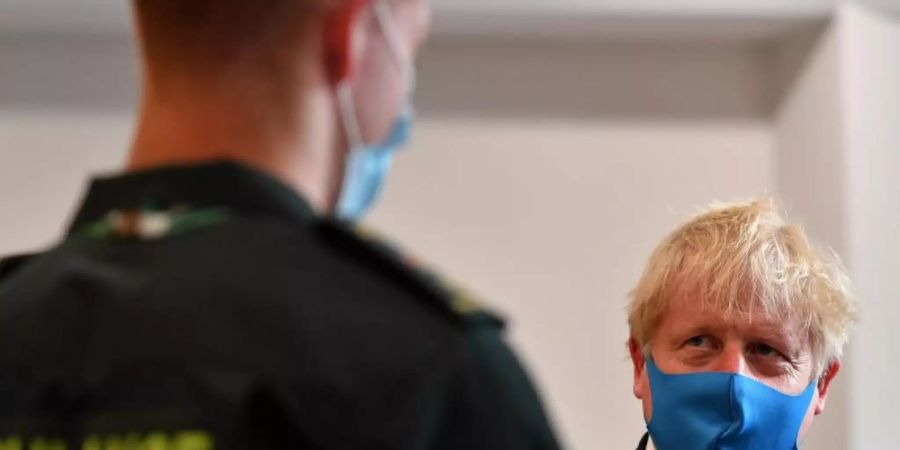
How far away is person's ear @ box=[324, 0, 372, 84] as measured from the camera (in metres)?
0.58

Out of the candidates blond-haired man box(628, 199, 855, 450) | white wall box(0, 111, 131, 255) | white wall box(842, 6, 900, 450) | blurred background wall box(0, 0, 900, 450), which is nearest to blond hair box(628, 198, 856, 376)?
blond-haired man box(628, 199, 855, 450)

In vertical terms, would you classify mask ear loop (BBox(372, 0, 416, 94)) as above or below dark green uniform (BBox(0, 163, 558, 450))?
above

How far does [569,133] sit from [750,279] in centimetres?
120

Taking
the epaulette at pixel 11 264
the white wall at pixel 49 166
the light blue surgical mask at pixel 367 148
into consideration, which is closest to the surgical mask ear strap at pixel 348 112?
the light blue surgical mask at pixel 367 148

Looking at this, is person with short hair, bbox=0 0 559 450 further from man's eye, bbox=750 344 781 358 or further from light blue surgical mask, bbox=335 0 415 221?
man's eye, bbox=750 344 781 358

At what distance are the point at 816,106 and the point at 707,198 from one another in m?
0.33

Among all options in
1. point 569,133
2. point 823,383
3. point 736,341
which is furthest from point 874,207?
point 736,341

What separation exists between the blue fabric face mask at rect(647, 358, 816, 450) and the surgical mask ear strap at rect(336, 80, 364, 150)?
2.94ft

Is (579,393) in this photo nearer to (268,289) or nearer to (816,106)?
(816,106)

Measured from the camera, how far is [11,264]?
26.0 inches

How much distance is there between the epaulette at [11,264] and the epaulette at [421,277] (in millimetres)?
226

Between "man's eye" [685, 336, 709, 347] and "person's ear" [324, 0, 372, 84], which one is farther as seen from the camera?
"man's eye" [685, 336, 709, 347]

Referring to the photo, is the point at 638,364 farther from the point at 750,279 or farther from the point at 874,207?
the point at 874,207

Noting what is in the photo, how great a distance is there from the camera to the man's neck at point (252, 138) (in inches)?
22.4
